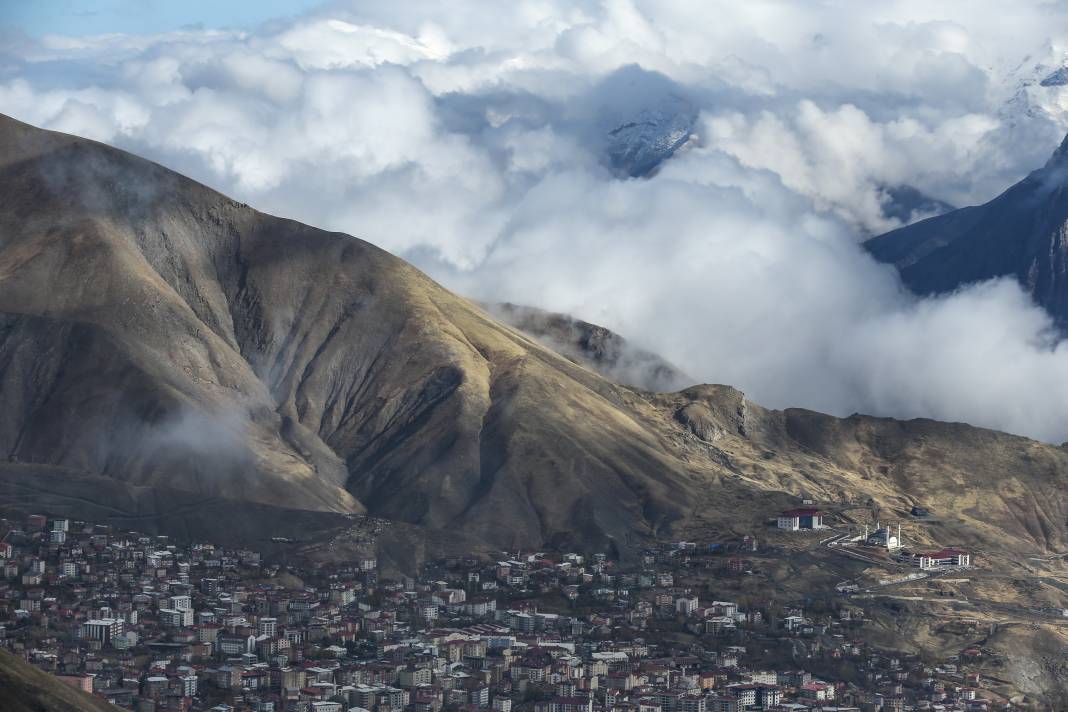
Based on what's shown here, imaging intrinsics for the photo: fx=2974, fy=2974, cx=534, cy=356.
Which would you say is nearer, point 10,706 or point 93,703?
point 10,706
